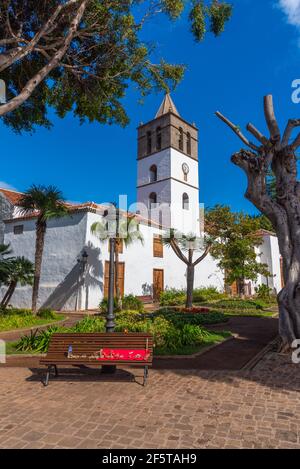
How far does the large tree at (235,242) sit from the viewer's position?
70.8ft

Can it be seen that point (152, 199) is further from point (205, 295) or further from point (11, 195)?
point (11, 195)

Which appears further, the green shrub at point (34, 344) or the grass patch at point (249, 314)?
the grass patch at point (249, 314)

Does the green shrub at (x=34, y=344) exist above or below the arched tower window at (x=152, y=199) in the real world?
below

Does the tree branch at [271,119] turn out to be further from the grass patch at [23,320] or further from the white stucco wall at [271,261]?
the white stucco wall at [271,261]

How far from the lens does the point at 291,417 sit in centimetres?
422

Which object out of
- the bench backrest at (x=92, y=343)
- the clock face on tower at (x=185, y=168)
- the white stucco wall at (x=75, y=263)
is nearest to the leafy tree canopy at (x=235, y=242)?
the white stucco wall at (x=75, y=263)

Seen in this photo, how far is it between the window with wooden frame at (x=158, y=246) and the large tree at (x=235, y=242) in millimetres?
3861

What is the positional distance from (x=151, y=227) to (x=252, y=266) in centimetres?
789

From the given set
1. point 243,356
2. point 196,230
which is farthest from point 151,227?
point 243,356

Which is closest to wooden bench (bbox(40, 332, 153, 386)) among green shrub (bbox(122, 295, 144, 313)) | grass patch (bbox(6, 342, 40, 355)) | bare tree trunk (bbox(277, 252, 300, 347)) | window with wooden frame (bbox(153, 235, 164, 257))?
grass patch (bbox(6, 342, 40, 355))

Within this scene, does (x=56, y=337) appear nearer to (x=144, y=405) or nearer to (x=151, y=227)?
(x=144, y=405)

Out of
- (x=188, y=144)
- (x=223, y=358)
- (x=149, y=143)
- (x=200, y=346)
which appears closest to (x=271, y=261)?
(x=188, y=144)

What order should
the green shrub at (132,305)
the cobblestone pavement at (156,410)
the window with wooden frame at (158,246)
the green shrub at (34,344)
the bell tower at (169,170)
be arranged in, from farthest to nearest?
the bell tower at (169,170) → the window with wooden frame at (158,246) → the green shrub at (132,305) → the green shrub at (34,344) → the cobblestone pavement at (156,410)

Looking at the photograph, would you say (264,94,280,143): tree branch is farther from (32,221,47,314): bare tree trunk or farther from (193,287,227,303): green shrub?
(193,287,227,303): green shrub
